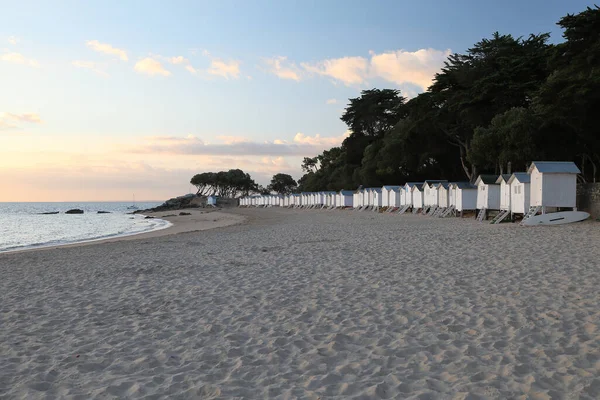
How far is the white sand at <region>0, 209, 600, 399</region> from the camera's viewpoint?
4.18 m

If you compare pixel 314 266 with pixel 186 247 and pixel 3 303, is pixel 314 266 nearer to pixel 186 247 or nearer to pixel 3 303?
pixel 3 303

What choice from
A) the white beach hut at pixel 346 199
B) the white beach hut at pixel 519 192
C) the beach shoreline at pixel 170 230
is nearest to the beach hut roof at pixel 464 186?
the white beach hut at pixel 519 192

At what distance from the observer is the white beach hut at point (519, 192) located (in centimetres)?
2231

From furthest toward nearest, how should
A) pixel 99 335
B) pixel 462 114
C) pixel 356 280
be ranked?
pixel 462 114 < pixel 356 280 < pixel 99 335

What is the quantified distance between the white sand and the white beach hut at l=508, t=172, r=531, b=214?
1204 cm

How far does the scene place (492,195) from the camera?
Result: 86.7 feet

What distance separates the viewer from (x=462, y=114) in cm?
3944

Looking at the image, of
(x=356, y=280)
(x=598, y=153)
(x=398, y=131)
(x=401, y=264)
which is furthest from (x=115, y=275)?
(x=398, y=131)

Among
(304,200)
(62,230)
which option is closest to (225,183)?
(304,200)

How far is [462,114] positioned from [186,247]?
3007cm

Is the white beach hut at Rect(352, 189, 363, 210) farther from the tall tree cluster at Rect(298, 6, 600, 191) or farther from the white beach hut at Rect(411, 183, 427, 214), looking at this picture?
the white beach hut at Rect(411, 183, 427, 214)

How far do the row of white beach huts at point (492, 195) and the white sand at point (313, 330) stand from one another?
432 inches

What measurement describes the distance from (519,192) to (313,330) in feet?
65.9

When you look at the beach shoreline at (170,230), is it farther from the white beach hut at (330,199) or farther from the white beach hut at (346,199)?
the white beach hut at (330,199)
